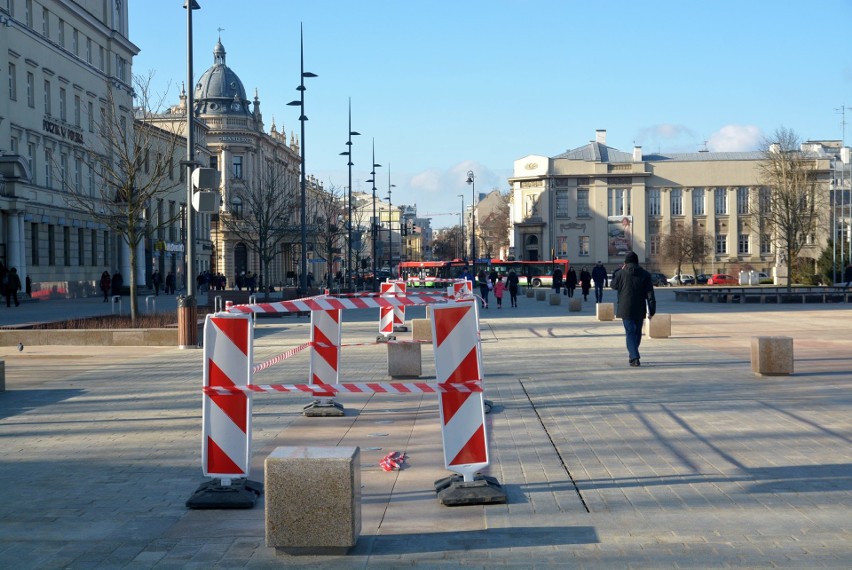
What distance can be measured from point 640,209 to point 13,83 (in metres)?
71.6

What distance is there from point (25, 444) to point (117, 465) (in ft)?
5.42

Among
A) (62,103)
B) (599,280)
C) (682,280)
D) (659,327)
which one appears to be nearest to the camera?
(659,327)

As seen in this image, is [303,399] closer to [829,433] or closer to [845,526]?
[829,433]

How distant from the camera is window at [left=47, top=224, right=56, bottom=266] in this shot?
2085 inches

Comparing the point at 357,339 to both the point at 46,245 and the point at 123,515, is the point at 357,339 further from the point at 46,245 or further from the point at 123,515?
the point at 46,245

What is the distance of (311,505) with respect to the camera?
603 cm

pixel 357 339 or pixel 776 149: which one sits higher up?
pixel 776 149

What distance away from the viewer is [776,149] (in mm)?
61125

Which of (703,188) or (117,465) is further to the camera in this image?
(703,188)

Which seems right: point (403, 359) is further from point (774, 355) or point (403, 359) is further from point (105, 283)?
point (105, 283)

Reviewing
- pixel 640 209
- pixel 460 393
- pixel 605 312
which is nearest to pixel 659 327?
pixel 605 312

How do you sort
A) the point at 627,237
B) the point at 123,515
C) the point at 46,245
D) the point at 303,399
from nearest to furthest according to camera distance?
1. the point at 123,515
2. the point at 303,399
3. the point at 46,245
4. the point at 627,237

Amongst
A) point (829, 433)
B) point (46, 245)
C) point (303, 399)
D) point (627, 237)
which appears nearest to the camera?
point (829, 433)

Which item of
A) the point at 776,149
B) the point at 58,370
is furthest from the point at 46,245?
the point at 776,149
